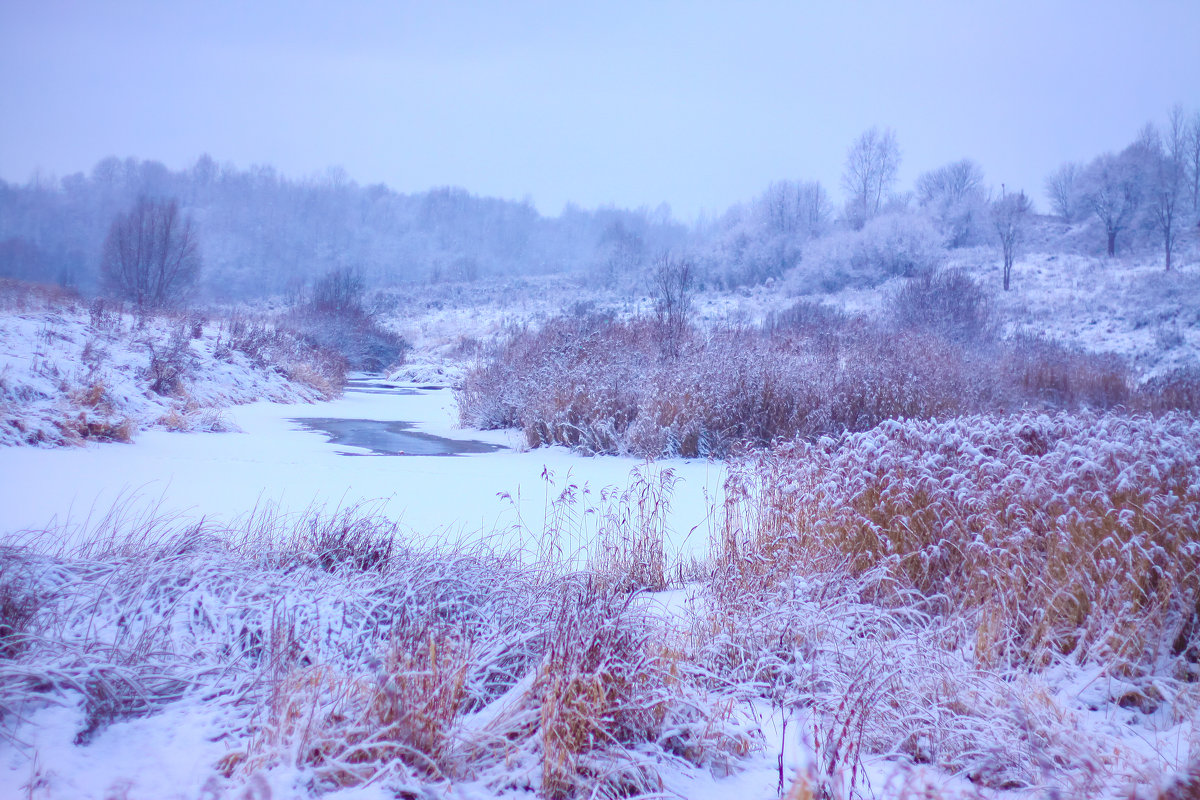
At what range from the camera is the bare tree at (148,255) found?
778 inches

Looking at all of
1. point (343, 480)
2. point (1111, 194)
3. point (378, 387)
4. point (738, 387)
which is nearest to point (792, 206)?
point (1111, 194)

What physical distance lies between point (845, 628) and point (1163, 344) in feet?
68.8

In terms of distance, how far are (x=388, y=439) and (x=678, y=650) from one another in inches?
315

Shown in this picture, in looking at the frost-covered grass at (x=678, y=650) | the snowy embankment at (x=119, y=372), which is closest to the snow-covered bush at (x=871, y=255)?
the snowy embankment at (x=119, y=372)

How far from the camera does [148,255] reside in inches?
834

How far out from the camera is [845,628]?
3.17 m

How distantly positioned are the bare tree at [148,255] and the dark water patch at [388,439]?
1206 centimetres

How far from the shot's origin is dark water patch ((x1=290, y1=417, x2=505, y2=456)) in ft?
30.0

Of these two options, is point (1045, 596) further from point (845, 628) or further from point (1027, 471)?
point (1027, 471)

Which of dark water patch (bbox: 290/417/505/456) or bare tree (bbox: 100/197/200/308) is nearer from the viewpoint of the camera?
dark water patch (bbox: 290/417/505/456)

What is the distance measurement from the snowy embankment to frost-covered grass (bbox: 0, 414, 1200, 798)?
4.76 meters

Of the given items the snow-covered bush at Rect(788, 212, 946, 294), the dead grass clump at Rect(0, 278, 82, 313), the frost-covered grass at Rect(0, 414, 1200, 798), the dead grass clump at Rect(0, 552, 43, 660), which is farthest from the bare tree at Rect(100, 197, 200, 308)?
the snow-covered bush at Rect(788, 212, 946, 294)

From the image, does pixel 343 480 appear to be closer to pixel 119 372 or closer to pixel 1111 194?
pixel 119 372

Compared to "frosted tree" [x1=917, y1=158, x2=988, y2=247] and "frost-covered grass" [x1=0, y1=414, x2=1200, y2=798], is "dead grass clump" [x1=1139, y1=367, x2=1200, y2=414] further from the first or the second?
"frosted tree" [x1=917, y1=158, x2=988, y2=247]
